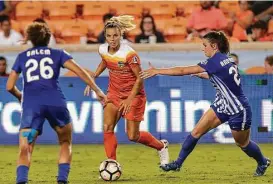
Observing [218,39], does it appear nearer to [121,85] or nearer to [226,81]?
[226,81]

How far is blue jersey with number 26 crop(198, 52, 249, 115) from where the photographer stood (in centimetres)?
1029

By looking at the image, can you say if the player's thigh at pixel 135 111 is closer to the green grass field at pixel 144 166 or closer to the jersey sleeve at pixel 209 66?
the green grass field at pixel 144 166

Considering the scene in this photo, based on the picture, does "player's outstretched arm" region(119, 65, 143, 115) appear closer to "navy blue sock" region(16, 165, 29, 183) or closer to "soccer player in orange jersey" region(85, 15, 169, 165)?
"soccer player in orange jersey" region(85, 15, 169, 165)

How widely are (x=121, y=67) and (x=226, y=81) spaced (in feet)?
4.56

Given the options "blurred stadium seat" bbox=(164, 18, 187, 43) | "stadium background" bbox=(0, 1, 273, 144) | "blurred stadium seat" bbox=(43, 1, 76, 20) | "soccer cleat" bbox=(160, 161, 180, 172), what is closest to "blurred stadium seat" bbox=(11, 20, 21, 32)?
"blurred stadium seat" bbox=(43, 1, 76, 20)

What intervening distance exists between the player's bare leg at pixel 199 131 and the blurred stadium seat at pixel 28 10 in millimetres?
8736

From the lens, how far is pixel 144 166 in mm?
12188

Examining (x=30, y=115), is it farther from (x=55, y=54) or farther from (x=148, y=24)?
(x=148, y=24)

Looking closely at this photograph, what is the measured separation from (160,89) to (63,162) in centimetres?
637

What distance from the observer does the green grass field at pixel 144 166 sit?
10.5 meters

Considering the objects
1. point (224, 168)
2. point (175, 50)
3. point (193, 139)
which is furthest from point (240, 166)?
point (175, 50)

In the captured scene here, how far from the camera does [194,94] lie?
50.4 feet

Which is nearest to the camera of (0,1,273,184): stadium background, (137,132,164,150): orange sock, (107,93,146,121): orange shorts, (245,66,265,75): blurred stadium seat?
(107,93,146,121): orange shorts

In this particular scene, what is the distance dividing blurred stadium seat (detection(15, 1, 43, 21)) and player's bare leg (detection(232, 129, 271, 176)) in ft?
30.5
